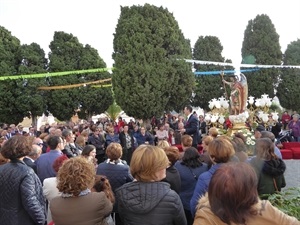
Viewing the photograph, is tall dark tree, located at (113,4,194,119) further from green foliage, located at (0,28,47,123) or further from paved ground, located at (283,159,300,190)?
paved ground, located at (283,159,300,190)

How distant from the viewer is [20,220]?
13.1ft

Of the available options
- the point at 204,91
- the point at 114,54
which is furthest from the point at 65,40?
the point at 204,91

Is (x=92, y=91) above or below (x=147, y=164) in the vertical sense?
below

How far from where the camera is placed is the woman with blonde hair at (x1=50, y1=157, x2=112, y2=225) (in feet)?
9.77

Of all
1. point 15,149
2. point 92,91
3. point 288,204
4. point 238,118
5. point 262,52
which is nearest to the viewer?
point 288,204

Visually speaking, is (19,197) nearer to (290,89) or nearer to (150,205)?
(150,205)

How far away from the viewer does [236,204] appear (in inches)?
77.1

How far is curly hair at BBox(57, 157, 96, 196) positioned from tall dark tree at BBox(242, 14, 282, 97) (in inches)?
1066

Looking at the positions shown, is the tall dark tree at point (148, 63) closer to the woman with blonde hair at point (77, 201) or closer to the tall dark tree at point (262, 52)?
the tall dark tree at point (262, 52)

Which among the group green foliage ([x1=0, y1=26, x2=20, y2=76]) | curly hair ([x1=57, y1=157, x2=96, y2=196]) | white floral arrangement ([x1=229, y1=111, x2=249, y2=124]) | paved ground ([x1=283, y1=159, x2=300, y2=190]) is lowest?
paved ground ([x1=283, y1=159, x2=300, y2=190])

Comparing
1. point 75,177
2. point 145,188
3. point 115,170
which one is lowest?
point 115,170

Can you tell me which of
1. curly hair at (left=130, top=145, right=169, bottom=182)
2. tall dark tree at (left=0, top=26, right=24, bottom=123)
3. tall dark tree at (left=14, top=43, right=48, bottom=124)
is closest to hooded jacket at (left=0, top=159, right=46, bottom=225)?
curly hair at (left=130, top=145, right=169, bottom=182)

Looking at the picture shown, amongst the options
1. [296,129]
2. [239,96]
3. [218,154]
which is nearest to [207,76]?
[296,129]

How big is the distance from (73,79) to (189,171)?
21.6 metres
